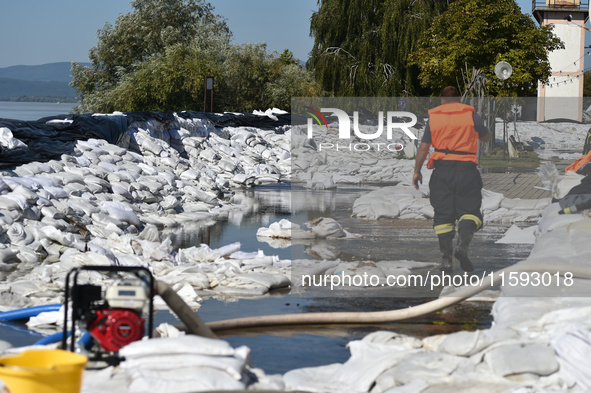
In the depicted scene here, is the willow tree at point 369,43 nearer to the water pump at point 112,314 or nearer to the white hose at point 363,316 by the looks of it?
the white hose at point 363,316

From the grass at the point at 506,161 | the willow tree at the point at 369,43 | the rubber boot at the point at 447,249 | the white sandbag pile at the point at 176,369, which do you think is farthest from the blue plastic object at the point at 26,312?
the willow tree at the point at 369,43

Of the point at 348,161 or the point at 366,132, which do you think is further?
the point at 348,161

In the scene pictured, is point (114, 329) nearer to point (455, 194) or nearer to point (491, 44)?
point (455, 194)

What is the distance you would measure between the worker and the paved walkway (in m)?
3.70

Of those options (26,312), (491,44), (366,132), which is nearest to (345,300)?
(26,312)

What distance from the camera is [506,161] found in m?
11.8

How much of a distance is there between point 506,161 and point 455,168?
5.53m

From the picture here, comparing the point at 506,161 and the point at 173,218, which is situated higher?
the point at 506,161

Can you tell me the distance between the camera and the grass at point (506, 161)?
11.2 metres

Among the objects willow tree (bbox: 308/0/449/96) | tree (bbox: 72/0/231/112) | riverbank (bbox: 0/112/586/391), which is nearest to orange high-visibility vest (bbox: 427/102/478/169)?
riverbank (bbox: 0/112/586/391)

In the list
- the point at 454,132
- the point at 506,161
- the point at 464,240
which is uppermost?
the point at 454,132

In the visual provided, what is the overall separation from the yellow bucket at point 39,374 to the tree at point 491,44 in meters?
21.1

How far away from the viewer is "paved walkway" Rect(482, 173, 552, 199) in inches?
407

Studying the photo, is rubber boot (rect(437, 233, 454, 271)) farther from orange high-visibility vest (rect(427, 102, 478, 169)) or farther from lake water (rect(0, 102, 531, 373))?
orange high-visibility vest (rect(427, 102, 478, 169))
